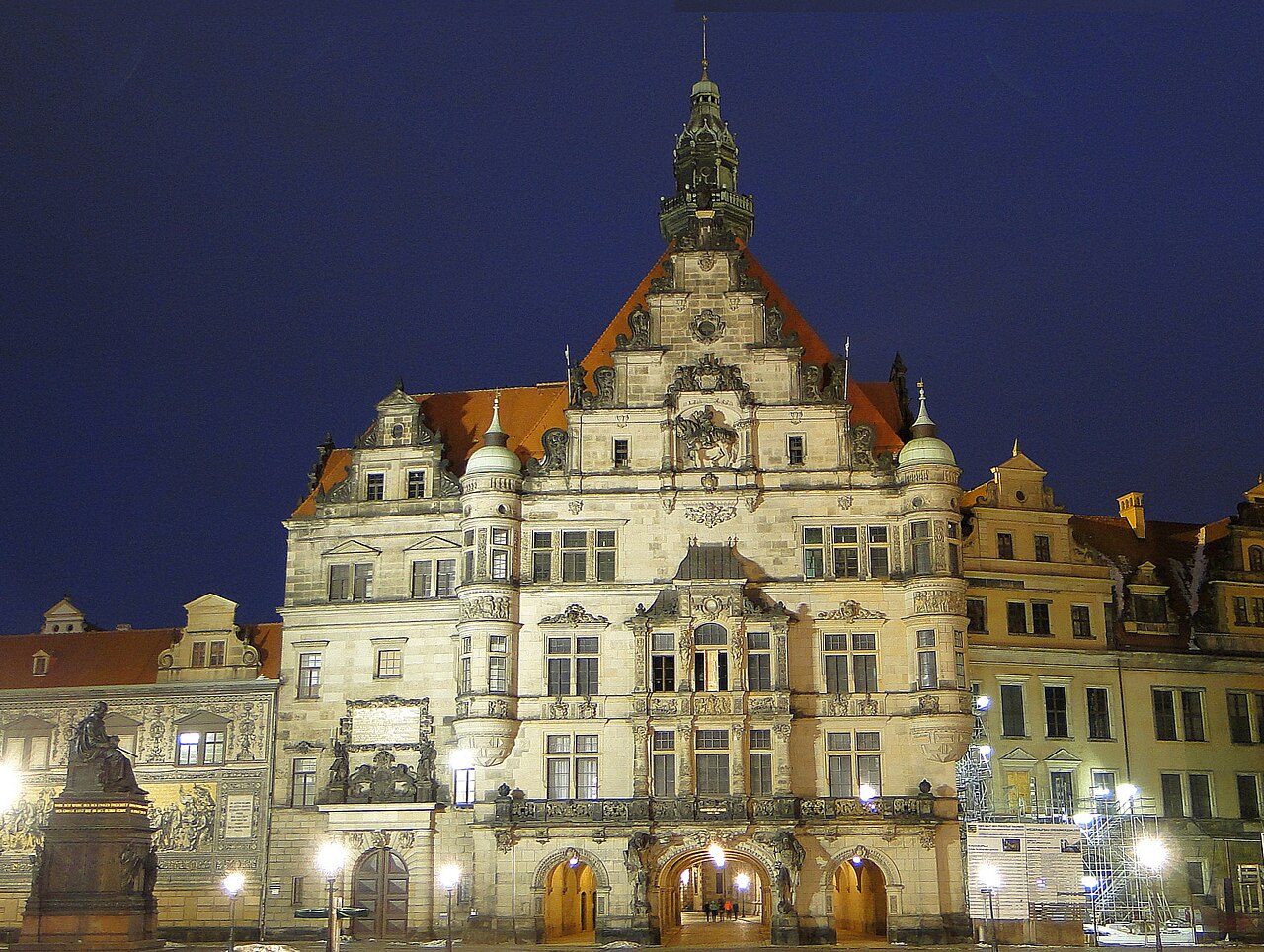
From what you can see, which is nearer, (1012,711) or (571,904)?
(571,904)

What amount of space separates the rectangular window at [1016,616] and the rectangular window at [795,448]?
10.8 meters

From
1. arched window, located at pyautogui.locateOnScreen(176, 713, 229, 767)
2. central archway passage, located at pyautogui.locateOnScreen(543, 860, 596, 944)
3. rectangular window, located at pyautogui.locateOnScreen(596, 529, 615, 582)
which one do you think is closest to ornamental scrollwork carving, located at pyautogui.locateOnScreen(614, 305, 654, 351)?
rectangular window, located at pyautogui.locateOnScreen(596, 529, 615, 582)

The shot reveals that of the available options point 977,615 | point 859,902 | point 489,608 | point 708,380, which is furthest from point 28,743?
point 977,615

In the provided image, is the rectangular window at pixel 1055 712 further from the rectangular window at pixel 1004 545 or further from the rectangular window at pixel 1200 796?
the rectangular window at pixel 1200 796

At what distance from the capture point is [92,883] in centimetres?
3541

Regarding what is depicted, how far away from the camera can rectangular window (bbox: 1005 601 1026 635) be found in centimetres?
5990

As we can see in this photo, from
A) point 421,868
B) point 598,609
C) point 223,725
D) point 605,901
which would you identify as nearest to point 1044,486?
point 598,609

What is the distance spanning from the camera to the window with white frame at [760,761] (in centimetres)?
5275

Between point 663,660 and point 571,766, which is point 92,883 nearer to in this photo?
point 571,766

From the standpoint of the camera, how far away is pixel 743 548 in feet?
181

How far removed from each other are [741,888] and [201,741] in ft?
87.3

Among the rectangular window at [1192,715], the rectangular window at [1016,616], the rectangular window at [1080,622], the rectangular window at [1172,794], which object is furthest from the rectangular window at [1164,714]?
the rectangular window at [1016,616]

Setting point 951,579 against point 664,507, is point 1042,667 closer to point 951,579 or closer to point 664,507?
point 951,579

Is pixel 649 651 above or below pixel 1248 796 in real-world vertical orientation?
above
